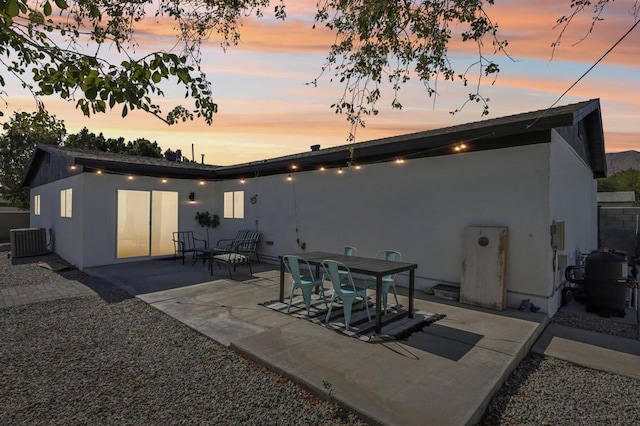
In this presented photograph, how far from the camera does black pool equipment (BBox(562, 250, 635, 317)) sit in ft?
17.4

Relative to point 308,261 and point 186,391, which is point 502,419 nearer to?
point 186,391

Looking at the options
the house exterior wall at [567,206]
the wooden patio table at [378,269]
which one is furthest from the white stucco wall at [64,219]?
the house exterior wall at [567,206]

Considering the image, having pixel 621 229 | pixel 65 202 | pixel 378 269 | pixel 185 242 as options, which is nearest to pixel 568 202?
pixel 378 269

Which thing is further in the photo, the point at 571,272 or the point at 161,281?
the point at 161,281

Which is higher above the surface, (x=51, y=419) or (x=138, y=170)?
(x=138, y=170)

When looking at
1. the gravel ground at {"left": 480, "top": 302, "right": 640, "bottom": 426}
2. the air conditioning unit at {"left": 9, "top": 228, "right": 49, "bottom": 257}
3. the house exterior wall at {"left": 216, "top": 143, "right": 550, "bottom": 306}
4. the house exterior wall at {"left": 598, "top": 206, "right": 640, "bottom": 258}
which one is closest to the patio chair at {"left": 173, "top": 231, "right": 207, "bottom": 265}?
the house exterior wall at {"left": 216, "top": 143, "right": 550, "bottom": 306}

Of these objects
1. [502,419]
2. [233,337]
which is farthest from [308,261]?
[502,419]

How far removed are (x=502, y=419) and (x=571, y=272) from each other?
5.32 meters

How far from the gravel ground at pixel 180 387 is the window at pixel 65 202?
633cm

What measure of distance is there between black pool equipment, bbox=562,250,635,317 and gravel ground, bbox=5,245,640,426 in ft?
2.91

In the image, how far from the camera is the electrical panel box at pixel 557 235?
17.2 ft

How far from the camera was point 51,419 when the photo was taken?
2.63 metres

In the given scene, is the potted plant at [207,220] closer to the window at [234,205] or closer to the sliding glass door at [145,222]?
the window at [234,205]

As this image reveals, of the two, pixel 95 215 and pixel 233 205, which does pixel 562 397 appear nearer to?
pixel 233 205
